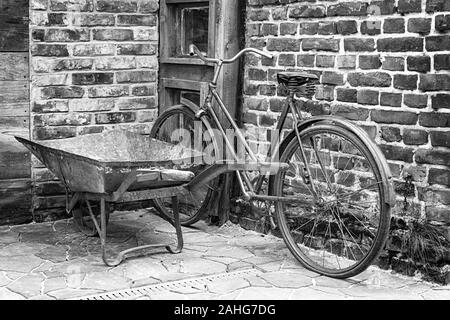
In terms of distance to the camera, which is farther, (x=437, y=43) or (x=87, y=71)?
(x=87, y=71)

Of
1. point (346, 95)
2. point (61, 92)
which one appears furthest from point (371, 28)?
point (61, 92)

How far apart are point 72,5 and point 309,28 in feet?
6.28

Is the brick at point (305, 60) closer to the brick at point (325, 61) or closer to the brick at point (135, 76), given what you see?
the brick at point (325, 61)

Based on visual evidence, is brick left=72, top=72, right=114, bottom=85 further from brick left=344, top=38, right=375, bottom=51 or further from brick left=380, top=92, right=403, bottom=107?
brick left=380, top=92, right=403, bottom=107

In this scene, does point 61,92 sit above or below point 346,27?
below

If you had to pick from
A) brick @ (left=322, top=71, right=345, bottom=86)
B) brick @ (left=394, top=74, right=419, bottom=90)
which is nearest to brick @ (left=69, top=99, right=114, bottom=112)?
brick @ (left=322, top=71, right=345, bottom=86)

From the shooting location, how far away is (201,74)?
5809mm

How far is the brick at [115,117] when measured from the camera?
590 cm

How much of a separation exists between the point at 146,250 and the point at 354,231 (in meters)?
1.42

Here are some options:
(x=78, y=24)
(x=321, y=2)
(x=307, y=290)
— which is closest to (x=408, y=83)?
(x=321, y=2)

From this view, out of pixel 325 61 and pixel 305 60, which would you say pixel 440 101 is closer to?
pixel 325 61

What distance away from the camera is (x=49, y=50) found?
557 cm

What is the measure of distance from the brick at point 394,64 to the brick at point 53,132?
257 cm

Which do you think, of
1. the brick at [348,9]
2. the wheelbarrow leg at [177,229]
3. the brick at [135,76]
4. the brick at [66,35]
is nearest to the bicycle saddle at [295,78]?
the brick at [348,9]
